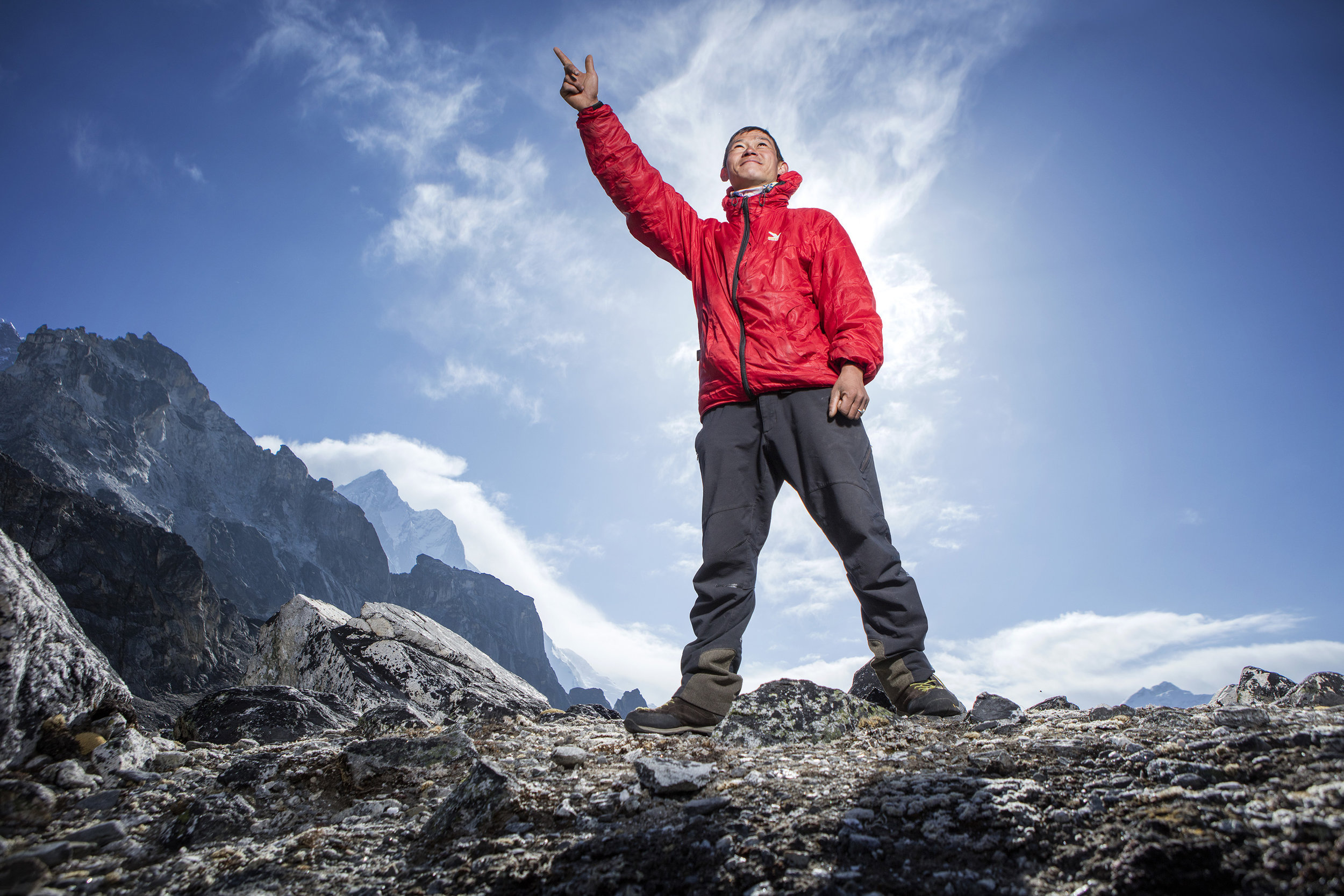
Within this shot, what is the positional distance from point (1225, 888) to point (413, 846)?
78.6 inches

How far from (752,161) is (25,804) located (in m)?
4.81

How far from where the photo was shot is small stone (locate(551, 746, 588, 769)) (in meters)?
2.54

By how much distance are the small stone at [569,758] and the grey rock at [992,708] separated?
89.5 inches

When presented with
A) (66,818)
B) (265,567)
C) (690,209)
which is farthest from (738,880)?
(265,567)

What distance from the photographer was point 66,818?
6.72 feet

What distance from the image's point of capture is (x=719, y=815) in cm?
182

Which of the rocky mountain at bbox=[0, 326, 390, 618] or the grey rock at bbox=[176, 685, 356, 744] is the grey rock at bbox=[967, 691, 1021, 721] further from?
the rocky mountain at bbox=[0, 326, 390, 618]

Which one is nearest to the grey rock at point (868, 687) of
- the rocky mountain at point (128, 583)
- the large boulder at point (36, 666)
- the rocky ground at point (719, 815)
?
the rocky ground at point (719, 815)

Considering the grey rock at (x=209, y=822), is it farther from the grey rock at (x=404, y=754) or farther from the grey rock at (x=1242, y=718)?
the grey rock at (x=1242, y=718)

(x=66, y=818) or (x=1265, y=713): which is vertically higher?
(x=1265, y=713)

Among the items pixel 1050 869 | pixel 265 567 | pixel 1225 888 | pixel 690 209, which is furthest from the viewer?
pixel 265 567

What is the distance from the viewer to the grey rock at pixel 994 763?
196 cm

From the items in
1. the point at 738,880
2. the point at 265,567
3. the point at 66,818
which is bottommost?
the point at 66,818

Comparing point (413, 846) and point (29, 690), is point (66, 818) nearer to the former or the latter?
point (29, 690)
